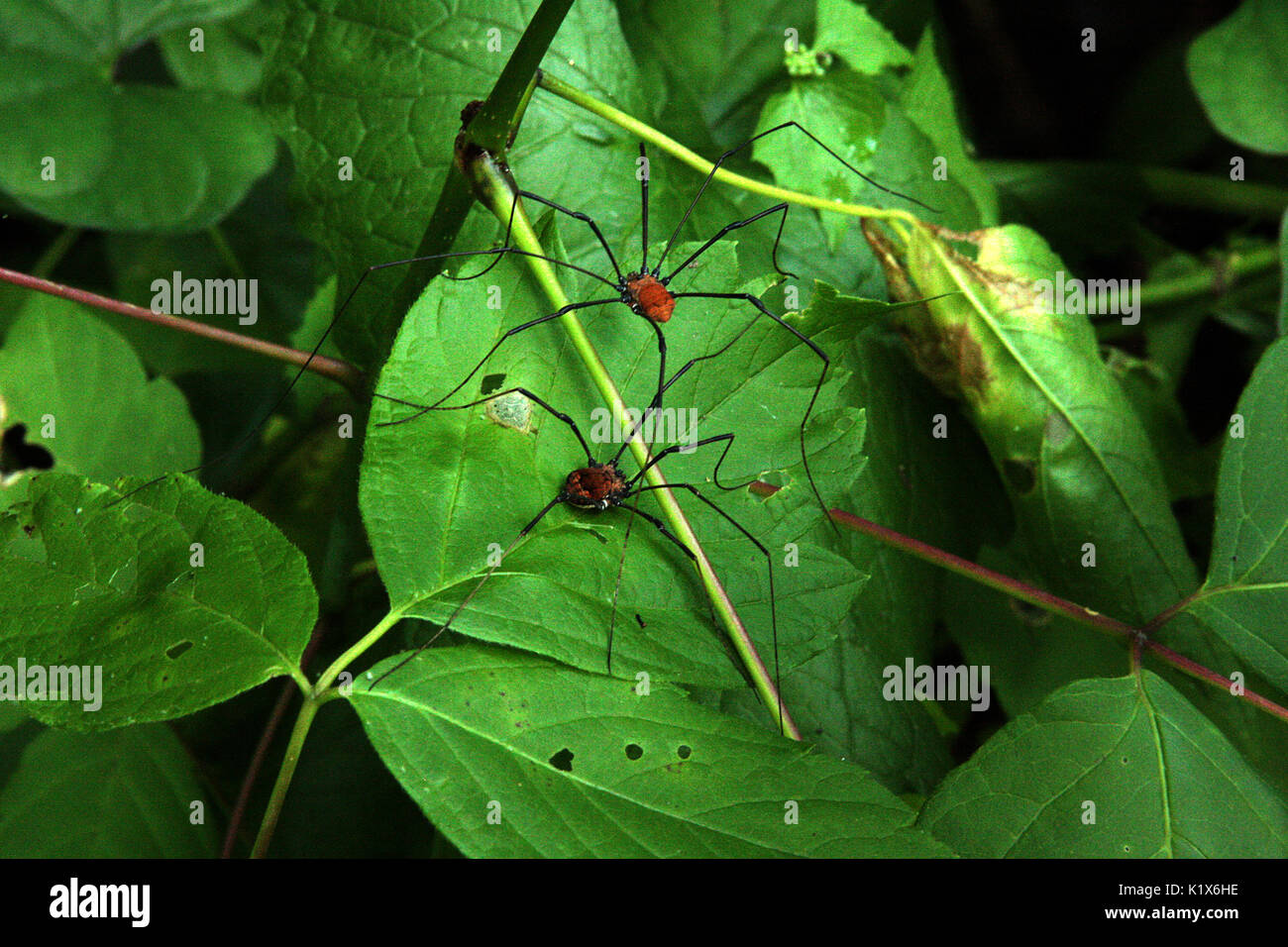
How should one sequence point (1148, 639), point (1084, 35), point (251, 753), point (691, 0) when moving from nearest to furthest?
point (1148, 639)
point (251, 753)
point (691, 0)
point (1084, 35)

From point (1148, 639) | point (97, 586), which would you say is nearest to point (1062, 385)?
point (1148, 639)

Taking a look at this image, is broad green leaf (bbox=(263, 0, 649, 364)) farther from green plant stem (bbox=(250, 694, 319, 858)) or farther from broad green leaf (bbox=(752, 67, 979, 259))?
green plant stem (bbox=(250, 694, 319, 858))

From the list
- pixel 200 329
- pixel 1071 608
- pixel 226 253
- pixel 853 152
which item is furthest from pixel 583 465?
pixel 226 253

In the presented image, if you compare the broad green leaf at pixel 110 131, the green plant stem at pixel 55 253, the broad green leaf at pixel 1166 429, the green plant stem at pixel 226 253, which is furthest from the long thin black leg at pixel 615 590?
the green plant stem at pixel 55 253

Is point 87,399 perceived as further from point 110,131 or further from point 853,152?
point 853,152

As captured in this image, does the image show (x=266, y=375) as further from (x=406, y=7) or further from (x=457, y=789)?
(x=457, y=789)
